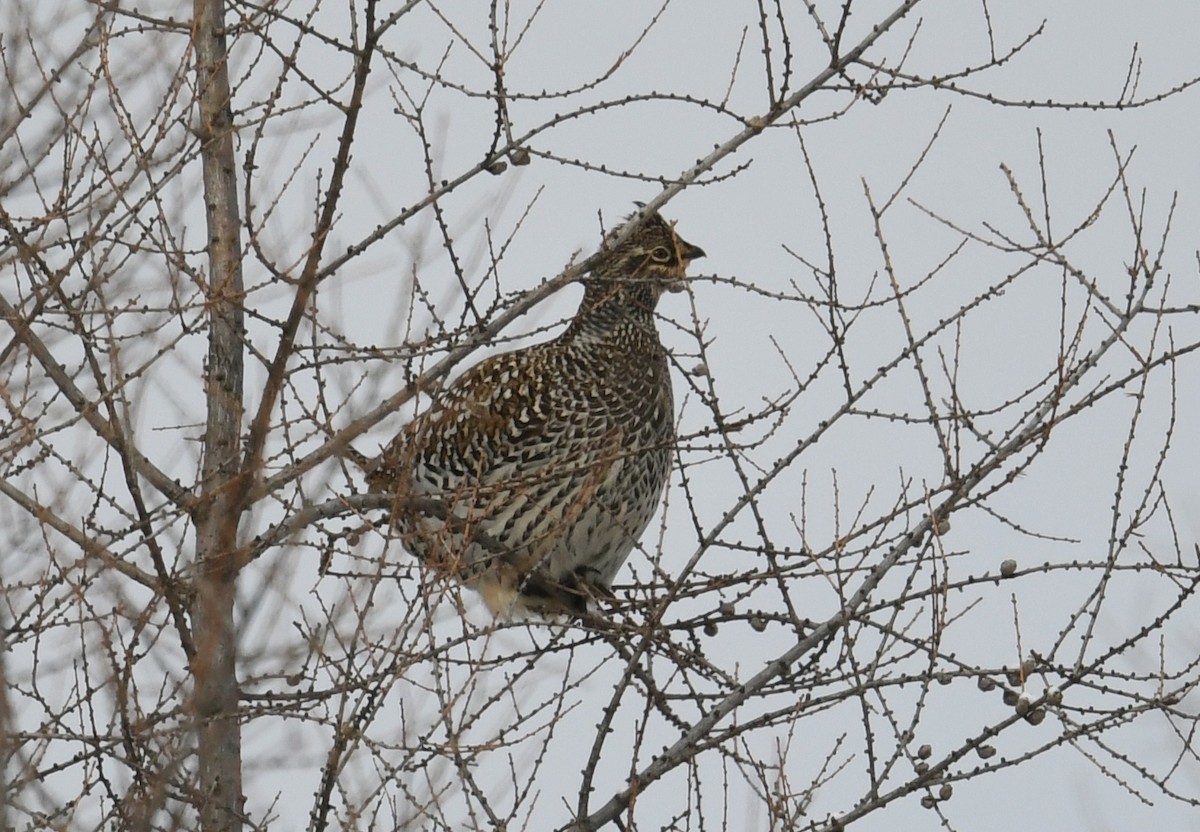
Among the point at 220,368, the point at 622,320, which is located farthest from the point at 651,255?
the point at 220,368

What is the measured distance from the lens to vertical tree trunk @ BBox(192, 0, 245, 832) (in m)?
4.49

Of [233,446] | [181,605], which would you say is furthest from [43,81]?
[181,605]

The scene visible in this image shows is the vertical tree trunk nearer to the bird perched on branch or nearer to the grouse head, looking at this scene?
the bird perched on branch

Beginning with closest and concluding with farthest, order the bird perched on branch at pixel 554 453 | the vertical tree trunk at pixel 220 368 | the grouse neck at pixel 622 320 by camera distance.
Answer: the vertical tree trunk at pixel 220 368, the bird perched on branch at pixel 554 453, the grouse neck at pixel 622 320

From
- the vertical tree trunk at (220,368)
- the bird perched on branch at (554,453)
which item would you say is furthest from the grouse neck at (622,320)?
the vertical tree trunk at (220,368)

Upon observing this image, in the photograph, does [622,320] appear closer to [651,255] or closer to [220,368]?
[651,255]

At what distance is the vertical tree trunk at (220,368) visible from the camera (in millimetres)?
4492

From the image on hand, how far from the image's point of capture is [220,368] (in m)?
5.88

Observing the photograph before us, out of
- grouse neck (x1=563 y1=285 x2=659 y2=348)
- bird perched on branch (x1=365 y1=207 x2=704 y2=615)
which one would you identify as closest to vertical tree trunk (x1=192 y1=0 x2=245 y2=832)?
bird perched on branch (x1=365 y1=207 x2=704 y2=615)

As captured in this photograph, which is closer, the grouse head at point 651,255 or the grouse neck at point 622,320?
the grouse head at point 651,255

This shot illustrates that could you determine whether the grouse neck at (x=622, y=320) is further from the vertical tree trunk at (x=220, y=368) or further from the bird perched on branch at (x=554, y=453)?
the vertical tree trunk at (x=220, y=368)

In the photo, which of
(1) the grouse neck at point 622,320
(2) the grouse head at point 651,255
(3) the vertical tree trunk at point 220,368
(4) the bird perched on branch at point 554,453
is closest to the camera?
(3) the vertical tree trunk at point 220,368

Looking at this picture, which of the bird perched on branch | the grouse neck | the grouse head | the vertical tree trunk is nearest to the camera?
the vertical tree trunk

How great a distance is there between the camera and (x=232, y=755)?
5.27 m
